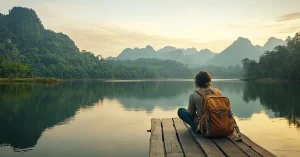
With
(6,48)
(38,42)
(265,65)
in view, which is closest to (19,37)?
(38,42)

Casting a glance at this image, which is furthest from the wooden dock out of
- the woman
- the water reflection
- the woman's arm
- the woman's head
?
the water reflection

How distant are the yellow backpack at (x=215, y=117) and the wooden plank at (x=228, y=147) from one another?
0.57 ft

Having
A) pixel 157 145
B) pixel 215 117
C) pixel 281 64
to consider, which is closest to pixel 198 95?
pixel 215 117

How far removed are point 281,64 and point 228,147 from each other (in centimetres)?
10580

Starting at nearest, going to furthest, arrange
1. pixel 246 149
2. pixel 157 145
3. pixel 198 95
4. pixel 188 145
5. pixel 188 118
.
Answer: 1. pixel 246 149
2. pixel 188 145
3. pixel 157 145
4. pixel 198 95
5. pixel 188 118

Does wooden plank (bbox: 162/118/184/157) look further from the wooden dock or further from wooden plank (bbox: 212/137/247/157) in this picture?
wooden plank (bbox: 212/137/247/157)

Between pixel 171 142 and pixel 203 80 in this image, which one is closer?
pixel 171 142

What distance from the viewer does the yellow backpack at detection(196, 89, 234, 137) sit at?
667cm

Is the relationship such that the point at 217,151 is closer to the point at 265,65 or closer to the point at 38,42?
the point at 265,65

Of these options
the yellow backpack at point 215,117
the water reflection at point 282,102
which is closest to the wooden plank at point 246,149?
the yellow backpack at point 215,117

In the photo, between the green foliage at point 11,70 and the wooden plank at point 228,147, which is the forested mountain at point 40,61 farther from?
the wooden plank at point 228,147

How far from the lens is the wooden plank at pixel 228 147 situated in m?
5.63

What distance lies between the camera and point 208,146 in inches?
243

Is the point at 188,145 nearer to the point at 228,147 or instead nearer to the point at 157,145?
the point at 157,145
